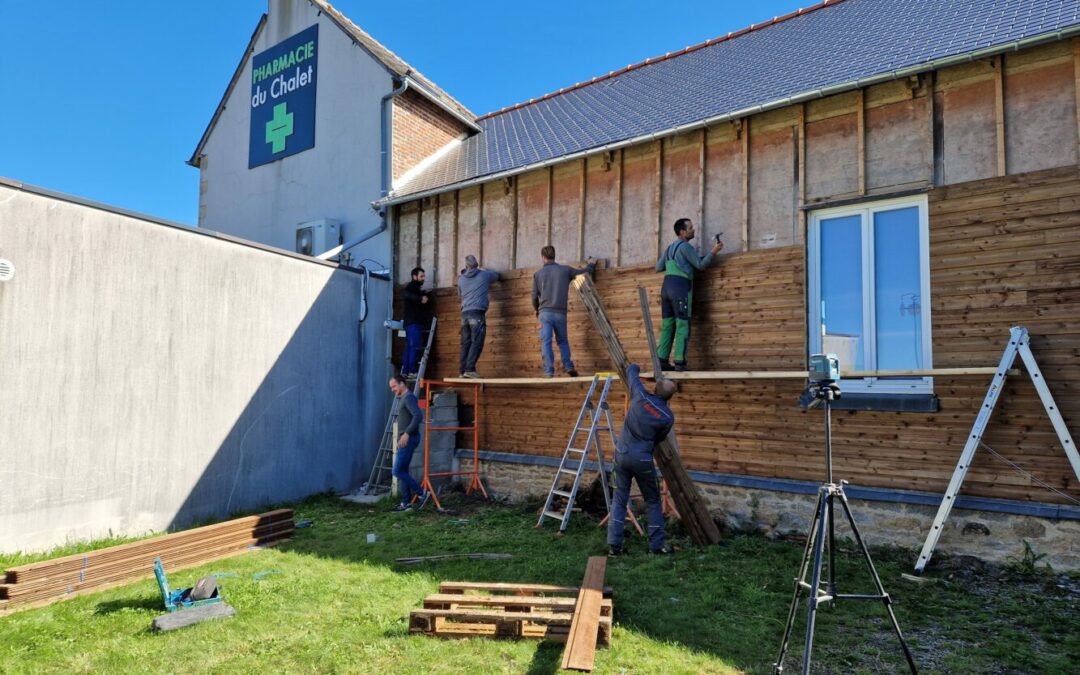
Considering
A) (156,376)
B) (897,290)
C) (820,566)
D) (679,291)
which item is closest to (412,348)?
(156,376)

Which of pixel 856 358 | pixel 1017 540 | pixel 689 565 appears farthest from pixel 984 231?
pixel 689 565

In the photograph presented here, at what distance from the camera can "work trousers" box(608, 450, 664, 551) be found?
677 centimetres

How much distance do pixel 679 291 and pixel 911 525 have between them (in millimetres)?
3454

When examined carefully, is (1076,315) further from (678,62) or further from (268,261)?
(268,261)

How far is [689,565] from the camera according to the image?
21.0ft

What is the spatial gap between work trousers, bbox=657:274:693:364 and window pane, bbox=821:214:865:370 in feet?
4.98

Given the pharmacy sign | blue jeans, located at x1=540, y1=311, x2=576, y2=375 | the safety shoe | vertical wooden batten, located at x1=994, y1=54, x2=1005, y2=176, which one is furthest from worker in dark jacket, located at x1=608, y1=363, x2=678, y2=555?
the pharmacy sign

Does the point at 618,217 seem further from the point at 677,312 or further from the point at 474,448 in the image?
the point at 474,448

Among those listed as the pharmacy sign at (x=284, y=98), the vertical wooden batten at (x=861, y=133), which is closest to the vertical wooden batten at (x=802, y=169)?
the vertical wooden batten at (x=861, y=133)

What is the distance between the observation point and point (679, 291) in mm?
7828

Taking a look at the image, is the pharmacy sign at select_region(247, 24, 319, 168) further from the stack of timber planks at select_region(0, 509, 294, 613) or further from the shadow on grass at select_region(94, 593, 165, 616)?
the shadow on grass at select_region(94, 593, 165, 616)

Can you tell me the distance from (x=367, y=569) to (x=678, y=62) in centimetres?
1037

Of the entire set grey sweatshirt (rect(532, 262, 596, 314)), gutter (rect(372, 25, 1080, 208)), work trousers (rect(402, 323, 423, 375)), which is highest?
gutter (rect(372, 25, 1080, 208))

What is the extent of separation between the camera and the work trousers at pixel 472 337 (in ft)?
32.7
